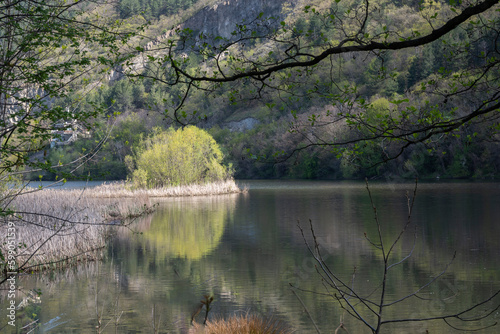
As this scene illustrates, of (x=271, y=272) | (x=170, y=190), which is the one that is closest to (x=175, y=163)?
(x=170, y=190)

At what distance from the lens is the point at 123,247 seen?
17.9 m

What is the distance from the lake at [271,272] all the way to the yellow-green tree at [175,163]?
573 inches

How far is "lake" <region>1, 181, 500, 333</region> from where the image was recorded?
383 inches

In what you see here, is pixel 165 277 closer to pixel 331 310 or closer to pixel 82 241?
pixel 82 241

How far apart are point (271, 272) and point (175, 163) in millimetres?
27844

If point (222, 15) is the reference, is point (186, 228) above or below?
below

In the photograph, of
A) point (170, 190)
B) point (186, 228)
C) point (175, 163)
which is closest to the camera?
point (186, 228)

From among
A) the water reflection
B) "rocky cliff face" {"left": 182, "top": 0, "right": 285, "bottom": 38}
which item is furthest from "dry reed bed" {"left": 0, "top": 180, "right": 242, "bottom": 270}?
"rocky cliff face" {"left": 182, "top": 0, "right": 285, "bottom": 38}

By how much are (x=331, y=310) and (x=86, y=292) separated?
223 inches

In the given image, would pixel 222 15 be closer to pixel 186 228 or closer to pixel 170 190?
pixel 170 190

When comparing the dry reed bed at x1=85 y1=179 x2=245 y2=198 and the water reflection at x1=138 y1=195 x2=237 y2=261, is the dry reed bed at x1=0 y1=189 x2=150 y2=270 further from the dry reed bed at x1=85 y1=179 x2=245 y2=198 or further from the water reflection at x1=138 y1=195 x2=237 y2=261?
the dry reed bed at x1=85 y1=179 x2=245 y2=198

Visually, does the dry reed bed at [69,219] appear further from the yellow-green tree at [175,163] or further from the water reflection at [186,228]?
the yellow-green tree at [175,163]

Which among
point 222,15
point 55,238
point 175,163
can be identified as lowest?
point 55,238

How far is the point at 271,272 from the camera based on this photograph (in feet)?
44.3
